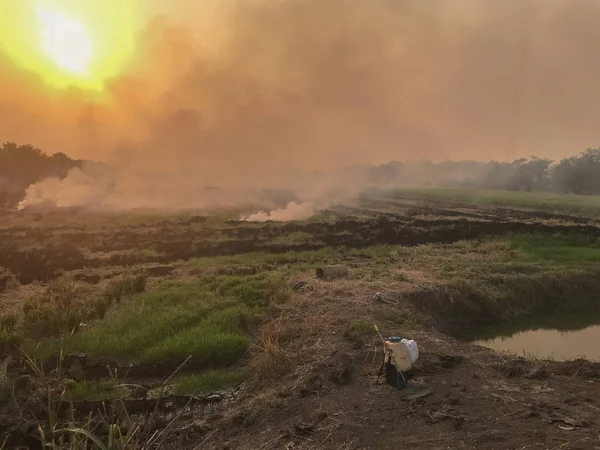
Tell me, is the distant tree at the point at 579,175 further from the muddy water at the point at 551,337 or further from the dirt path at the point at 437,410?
the dirt path at the point at 437,410

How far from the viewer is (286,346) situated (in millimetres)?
10969

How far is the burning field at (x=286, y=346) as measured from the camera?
714cm

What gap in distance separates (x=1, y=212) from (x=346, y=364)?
51892 mm

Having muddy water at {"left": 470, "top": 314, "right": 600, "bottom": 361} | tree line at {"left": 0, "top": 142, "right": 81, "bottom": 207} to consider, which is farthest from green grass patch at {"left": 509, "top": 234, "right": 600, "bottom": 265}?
tree line at {"left": 0, "top": 142, "right": 81, "bottom": 207}

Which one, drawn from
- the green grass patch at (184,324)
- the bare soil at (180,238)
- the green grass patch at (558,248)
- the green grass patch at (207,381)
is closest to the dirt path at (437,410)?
the green grass patch at (207,381)

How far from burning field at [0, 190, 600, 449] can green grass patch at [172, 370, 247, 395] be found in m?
0.04

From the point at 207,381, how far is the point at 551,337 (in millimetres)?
10626

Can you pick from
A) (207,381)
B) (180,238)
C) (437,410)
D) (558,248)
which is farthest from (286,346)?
(180,238)

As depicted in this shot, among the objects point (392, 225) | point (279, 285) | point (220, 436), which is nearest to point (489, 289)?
point (279, 285)

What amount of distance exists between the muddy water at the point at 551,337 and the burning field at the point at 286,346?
28.0 inches

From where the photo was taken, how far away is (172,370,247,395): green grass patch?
9.62 metres

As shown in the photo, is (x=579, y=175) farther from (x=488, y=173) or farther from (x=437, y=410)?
(x=437, y=410)

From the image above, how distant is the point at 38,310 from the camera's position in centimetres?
1335

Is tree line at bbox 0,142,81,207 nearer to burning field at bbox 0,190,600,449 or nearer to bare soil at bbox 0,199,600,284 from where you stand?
bare soil at bbox 0,199,600,284
